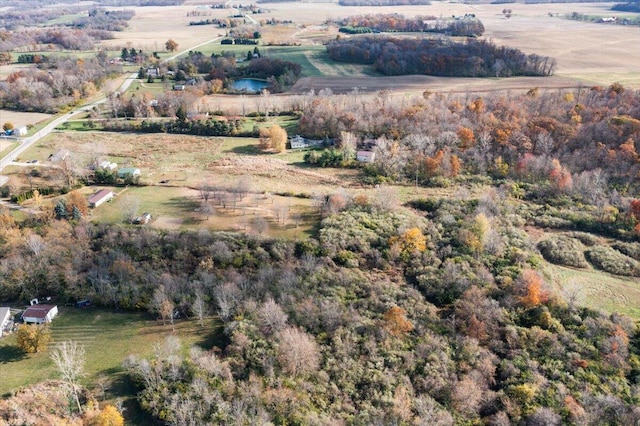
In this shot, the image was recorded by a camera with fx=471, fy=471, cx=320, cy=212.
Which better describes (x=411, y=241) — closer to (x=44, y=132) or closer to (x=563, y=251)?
(x=563, y=251)

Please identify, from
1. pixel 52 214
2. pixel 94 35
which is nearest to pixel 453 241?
pixel 52 214

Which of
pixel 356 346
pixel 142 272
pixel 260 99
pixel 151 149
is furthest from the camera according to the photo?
pixel 260 99

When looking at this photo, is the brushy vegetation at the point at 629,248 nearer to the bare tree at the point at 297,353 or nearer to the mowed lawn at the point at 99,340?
the bare tree at the point at 297,353

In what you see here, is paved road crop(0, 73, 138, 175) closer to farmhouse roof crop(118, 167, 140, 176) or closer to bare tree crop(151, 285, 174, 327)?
farmhouse roof crop(118, 167, 140, 176)

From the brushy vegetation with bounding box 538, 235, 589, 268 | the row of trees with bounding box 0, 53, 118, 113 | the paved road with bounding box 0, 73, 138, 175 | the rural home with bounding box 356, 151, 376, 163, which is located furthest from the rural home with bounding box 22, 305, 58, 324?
the row of trees with bounding box 0, 53, 118, 113

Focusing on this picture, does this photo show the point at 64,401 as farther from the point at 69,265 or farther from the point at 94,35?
the point at 94,35

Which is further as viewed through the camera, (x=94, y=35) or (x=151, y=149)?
(x=94, y=35)

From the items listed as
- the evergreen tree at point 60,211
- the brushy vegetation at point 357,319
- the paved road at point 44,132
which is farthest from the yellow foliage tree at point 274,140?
the paved road at point 44,132
